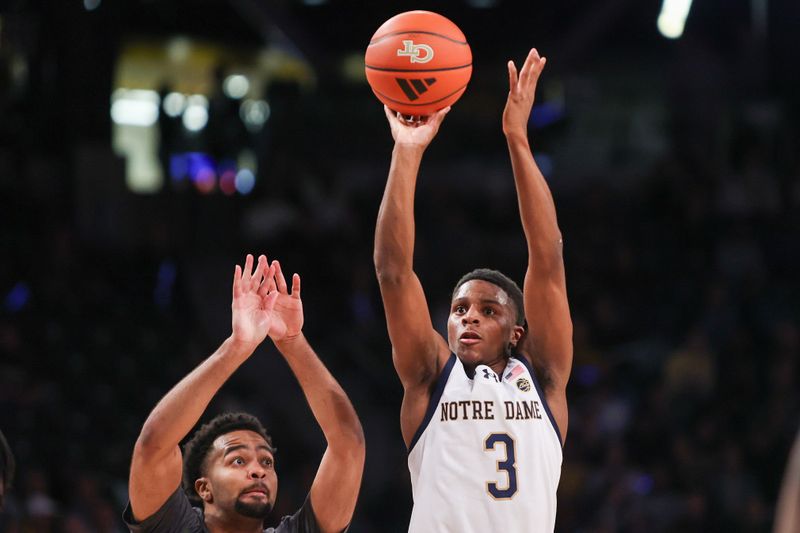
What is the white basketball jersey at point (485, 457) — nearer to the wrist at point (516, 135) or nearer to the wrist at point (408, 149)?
the wrist at point (408, 149)

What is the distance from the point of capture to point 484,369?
5.05 m

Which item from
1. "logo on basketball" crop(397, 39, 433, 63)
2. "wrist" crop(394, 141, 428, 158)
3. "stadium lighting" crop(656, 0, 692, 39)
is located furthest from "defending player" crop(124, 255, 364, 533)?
"stadium lighting" crop(656, 0, 692, 39)

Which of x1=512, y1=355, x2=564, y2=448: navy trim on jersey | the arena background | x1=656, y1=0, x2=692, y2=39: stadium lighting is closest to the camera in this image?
x1=512, y1=355, x2=564, y2=448: navy trim on jersey

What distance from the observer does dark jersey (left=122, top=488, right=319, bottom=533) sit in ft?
15.7

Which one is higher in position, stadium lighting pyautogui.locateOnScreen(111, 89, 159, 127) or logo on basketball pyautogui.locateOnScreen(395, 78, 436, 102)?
stadium lighting pyautogui.locateOnScreen(111, 89, 159, 127)

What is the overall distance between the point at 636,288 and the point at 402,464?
3.18 m

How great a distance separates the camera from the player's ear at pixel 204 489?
5086 millimetres

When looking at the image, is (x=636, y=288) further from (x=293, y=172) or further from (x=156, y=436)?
(x=156, y=436)

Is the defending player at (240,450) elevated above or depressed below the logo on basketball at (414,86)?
below

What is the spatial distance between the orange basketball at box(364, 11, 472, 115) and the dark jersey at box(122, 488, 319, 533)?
1710mm

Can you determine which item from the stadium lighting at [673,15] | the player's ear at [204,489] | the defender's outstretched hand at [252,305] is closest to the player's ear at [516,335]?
the defender's outstretched hand at [252,305]

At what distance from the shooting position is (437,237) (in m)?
13.4

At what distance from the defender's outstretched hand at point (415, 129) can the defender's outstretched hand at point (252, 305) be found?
748mm

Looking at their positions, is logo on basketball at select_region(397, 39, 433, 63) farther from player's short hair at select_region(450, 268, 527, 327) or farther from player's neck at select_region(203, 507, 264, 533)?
player's neck at select_region(203, 507, 264, 533)
